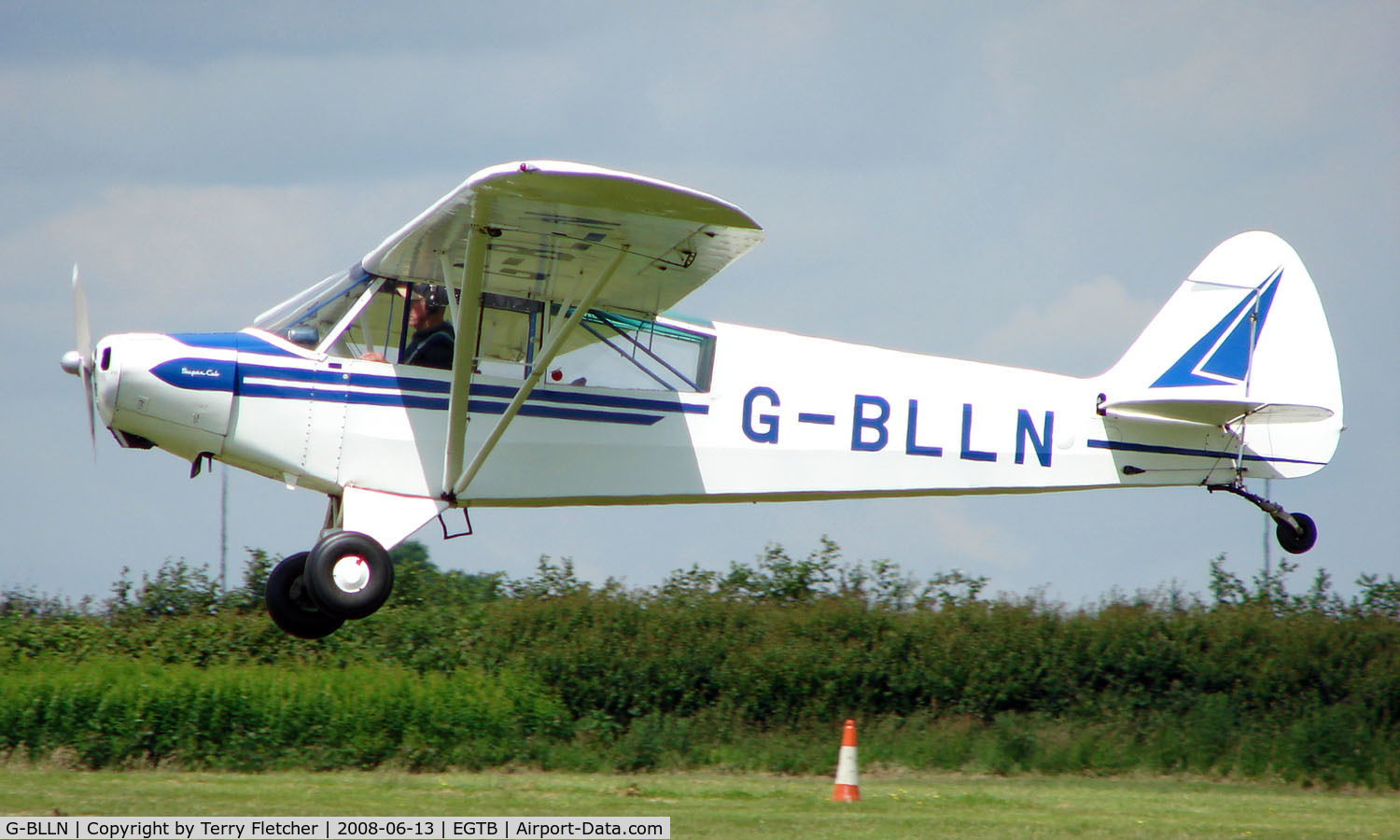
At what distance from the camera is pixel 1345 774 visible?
14.9 m

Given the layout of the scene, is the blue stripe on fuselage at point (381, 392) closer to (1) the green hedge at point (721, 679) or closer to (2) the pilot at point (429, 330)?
(2) the pilot at point (429, 330)

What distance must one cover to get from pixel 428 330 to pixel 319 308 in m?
0.68

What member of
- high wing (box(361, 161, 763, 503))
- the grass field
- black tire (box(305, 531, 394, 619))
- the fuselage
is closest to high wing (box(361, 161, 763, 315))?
high wing (box(361, 161, 763, 503))

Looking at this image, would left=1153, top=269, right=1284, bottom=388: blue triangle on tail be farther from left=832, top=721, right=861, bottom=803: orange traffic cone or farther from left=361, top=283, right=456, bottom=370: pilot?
left=361, top=283, right=456, bottom=370: pilot

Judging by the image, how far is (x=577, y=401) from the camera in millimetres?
8641

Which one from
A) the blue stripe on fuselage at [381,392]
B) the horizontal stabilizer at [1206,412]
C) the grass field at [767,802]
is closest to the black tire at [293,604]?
the blue stripe on fuselage at [381,392]

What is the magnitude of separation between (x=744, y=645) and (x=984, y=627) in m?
3.10

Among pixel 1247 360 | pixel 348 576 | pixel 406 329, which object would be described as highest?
pixel 1247 360

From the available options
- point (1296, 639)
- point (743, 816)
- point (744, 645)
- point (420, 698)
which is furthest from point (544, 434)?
point (1296, 639)

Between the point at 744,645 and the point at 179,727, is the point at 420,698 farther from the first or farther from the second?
the point at 744,645

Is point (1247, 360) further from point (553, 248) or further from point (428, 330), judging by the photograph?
point (428, 330)

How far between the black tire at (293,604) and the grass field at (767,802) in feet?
6.79

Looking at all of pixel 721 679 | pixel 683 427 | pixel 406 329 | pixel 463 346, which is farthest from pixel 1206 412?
pixel 721 679

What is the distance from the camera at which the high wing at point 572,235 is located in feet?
23.4
